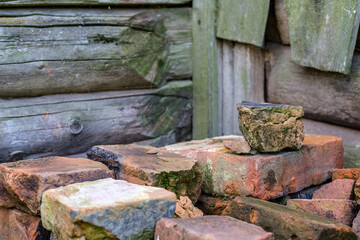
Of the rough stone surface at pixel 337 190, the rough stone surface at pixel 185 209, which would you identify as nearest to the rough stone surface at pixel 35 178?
the rough stone surface at pixel 185 209

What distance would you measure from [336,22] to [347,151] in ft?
2.64

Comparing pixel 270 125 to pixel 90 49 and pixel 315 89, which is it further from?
pixel 90 49

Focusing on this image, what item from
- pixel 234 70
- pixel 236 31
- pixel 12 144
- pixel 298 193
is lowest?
pixel 298 193

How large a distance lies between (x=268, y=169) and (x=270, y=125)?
8.6 inches

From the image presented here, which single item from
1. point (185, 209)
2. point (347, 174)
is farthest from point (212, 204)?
point (347, 174)

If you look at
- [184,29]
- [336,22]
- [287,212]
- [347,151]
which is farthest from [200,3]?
[287,212]

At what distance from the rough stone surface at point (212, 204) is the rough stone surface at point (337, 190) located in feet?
1.66

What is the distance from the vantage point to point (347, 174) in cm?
256

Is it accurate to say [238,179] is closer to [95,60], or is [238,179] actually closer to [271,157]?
[271,157]

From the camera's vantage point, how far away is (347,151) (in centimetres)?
288

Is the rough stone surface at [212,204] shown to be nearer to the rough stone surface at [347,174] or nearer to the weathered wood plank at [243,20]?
the rough stone surface at [347,174]

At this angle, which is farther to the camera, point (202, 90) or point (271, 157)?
point (202, 90)

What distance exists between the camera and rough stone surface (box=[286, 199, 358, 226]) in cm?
220

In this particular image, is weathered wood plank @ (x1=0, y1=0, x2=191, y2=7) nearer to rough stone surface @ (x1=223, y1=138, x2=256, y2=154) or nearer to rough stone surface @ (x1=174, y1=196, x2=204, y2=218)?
rough stone surface @ (x1=223, y1=138, x2=256, y2=154)
